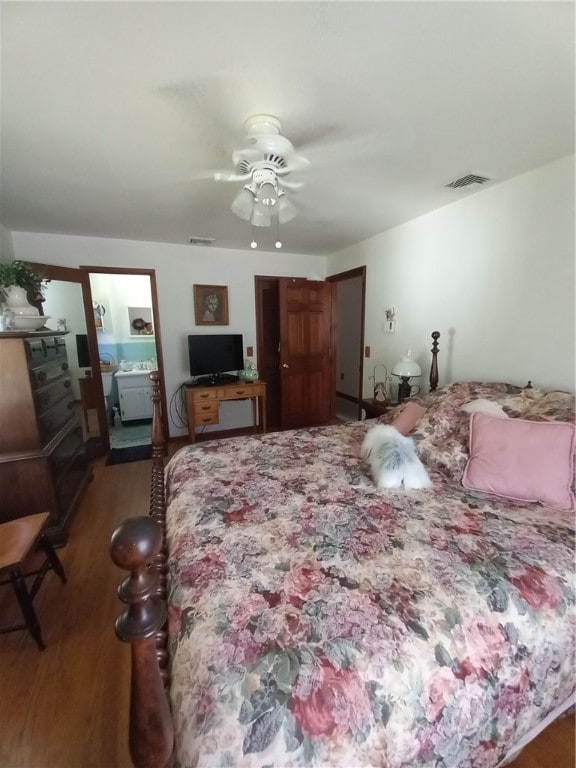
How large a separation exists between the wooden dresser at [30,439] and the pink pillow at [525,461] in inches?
99.2

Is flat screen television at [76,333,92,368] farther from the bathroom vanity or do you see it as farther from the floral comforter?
the floral comforter

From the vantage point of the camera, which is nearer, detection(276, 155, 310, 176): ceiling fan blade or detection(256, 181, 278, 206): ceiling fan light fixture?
detection(256, 181, 278, 206): ceiling fan light fixture

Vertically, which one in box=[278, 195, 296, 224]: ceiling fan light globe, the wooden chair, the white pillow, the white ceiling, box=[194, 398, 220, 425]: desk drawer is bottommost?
the wooden chair

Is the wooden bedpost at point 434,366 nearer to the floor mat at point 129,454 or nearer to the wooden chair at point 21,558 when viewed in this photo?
the wooden chair at point 21,558

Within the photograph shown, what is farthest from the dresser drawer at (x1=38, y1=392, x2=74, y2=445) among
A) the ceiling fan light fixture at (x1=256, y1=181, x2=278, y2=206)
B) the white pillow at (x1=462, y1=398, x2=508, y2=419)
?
the white pillow at (x1=462, y1=398, x2=508, y2=419)

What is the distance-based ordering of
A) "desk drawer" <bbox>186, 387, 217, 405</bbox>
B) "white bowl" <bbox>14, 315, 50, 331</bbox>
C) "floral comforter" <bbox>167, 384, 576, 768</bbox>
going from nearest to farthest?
"floral comforter" <bbox>167, 384, 576, 768</bbox>
"white bowl" <bbox>14, 315, 50, 331</bbox>
"desk drawer" <bbox>186, 387, 217, 405</bbox>

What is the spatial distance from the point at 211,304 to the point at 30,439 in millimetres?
2458

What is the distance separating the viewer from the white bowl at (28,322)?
7.22 feet

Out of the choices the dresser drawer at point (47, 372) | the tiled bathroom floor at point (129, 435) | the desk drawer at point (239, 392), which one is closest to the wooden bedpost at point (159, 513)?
the dresser drawer at point (47, 372)

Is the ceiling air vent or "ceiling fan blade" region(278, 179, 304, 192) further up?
the ceiling air vent

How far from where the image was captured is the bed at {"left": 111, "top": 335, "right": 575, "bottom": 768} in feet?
2.15

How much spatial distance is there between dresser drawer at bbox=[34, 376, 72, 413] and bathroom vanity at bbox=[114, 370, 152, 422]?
6.27 ft

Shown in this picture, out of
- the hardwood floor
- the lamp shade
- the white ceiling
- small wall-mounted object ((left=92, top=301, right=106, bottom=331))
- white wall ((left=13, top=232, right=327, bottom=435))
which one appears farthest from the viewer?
small wall-mounted object ((left=92, top=301, right=106, bottom=331))

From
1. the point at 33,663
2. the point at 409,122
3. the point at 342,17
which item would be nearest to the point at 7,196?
the point at 342,17
